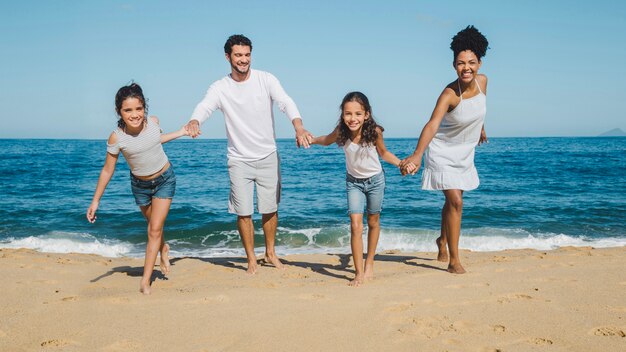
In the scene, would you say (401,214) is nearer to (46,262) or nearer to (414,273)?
(414,273)

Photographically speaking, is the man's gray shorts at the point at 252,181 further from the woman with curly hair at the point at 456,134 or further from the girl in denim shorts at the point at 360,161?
the woman with curly hair at the point at 456,134

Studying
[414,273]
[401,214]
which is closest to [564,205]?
[401,214]

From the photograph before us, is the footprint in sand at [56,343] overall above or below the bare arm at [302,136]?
below

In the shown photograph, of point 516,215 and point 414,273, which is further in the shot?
point 516,215

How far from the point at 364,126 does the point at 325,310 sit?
6.16 ft

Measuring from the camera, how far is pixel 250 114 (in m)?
5.20

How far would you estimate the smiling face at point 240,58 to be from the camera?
5047mm

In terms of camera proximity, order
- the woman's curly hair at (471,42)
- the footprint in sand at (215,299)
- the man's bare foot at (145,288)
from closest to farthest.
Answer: the footprint in sand at (215,299), the man's bare foot at (145,288), the woman's curly hair at (471,42)

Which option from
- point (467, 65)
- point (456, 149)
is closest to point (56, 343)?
point (456, 149)

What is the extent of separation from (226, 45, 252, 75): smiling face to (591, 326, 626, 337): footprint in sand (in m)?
3.83

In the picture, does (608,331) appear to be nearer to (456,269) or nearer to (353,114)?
(456,269)

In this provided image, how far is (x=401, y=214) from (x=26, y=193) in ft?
38.2

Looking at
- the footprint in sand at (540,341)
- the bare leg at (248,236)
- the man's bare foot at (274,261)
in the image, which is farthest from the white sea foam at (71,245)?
the footprint in sand at (540,341)

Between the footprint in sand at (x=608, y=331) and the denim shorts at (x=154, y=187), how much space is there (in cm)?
364
